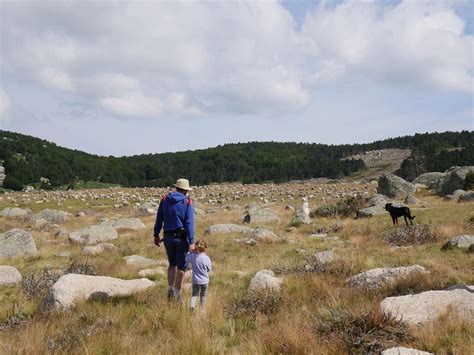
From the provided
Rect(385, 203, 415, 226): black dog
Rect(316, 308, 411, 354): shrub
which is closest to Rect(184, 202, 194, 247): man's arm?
Rect(316, 308, 411, 354): shrub

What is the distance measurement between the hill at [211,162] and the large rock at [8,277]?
65.8 meters

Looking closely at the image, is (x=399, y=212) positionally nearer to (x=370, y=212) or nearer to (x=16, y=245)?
(x=370, y=212)

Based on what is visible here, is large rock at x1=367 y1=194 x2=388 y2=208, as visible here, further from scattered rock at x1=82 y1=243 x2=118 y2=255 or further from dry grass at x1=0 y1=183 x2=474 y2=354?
scattered rock at x1=82 y1=243 x2=118 y2=255

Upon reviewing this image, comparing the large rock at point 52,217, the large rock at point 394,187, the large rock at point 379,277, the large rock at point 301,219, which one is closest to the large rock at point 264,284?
the large rock at point 379,277

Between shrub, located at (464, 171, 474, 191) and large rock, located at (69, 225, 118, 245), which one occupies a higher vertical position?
shrub, located at (464, 171, 474, 191)

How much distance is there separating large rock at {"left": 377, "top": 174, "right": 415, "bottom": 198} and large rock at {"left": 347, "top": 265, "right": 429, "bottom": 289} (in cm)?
2160

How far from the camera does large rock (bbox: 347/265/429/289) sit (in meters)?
6.79

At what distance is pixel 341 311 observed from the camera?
5234 mm

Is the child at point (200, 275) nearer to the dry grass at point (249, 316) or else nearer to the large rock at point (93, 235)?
the dry grass at point (249, 316)

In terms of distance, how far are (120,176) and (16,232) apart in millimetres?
87308

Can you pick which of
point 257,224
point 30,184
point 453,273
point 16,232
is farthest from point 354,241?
point 30,184

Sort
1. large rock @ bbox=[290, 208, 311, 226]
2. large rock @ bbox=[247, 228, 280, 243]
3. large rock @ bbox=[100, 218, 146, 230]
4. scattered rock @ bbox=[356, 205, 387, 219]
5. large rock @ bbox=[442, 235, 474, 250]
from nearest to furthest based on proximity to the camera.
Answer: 1. large rock @ bbox=[442, 235, 474, 250]
2. large rock @ bbox=[247, 228, 280, 243]
3. large rock @ bbox=[290, 208, 311, 226]
4. scattered rock @ bbox=[356, 205, 387, 219]
5. large rock @ bbox=[100, 218, 146, 230]

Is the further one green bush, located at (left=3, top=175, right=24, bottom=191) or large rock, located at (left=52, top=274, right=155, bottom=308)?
green bush, located at (left=3, top=175, right=24, bottom=191)

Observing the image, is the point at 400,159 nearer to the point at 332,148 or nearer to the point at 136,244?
the point at 332,148
